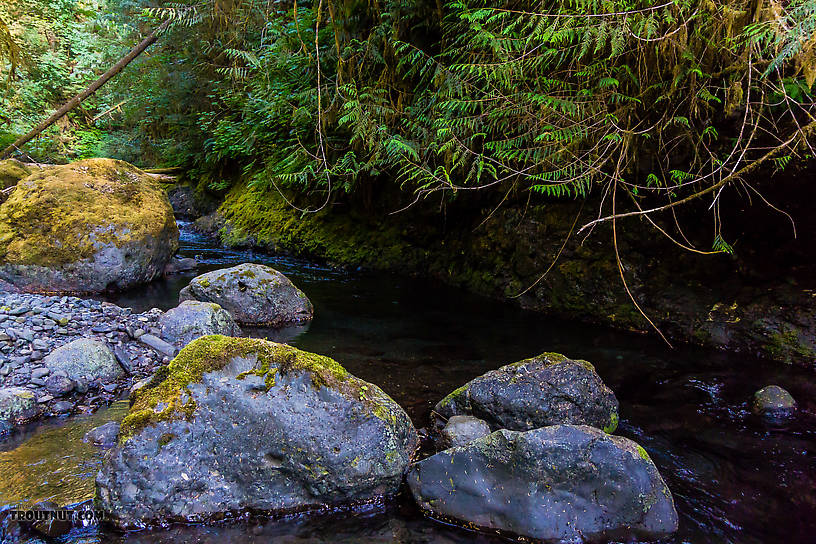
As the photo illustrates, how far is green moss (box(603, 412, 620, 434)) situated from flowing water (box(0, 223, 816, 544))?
114 millimetres

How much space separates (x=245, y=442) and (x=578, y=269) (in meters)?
5.28

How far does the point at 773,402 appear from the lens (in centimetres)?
416

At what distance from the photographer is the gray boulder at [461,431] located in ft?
11.3

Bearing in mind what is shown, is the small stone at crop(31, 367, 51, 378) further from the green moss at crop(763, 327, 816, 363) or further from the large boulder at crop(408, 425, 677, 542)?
the green moss at crop(763, 327, 816, 363)

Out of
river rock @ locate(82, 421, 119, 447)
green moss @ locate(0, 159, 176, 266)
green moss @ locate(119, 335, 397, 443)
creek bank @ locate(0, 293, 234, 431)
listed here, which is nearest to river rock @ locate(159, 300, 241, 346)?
creek bank @ locate(0, 293, 234, 431)

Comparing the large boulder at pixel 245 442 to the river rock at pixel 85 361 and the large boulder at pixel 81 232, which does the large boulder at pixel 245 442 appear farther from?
the large boulder at pixel 81 232

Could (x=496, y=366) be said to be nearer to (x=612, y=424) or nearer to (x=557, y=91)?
(x=612, y=424)

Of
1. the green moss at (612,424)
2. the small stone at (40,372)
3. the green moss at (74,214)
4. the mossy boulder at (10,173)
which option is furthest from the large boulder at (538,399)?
the mossy boulder at (10,173)

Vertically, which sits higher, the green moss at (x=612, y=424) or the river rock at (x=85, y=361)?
the green moss at (x=612, y=424)

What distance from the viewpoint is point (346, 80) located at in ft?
25.3

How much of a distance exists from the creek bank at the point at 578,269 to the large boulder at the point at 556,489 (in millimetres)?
3572

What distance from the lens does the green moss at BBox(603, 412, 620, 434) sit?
12.7 feet

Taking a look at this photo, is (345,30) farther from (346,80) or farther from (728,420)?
(728,420)

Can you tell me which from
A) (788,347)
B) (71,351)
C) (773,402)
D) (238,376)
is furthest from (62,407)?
(788,347)
